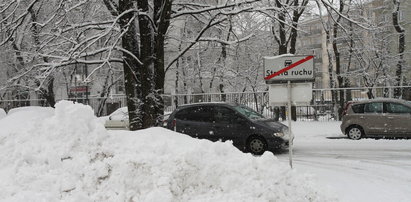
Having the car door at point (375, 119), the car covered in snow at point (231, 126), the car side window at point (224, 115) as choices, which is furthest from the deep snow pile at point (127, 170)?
the car door at point (375, 119)

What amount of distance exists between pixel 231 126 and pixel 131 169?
683 cm

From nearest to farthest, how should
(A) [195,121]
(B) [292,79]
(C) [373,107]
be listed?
(B) [292,79] < (A) [195,121] < (C) [373,107]

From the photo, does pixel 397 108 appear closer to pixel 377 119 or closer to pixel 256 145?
pixel 377 119

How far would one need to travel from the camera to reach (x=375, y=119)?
14.1 m

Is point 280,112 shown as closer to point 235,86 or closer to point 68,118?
point 235,86

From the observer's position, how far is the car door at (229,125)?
451 inches

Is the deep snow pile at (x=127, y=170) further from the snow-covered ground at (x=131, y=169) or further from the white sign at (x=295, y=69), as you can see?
the white sign at (x=295, y=69)

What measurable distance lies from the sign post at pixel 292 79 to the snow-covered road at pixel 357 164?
1.54 meters

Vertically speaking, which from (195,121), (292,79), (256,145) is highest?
(292,79)

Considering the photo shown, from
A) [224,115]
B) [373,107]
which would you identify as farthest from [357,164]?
[373,107]

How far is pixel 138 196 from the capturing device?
4.69 meters

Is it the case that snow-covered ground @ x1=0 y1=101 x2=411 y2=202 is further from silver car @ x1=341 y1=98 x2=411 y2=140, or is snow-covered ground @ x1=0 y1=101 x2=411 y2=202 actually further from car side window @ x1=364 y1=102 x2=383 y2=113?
car side window @ x1=364 y1=102 x2=383 y2=113

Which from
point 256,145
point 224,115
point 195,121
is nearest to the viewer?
point 256,145

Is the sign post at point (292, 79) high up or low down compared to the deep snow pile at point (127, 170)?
up
